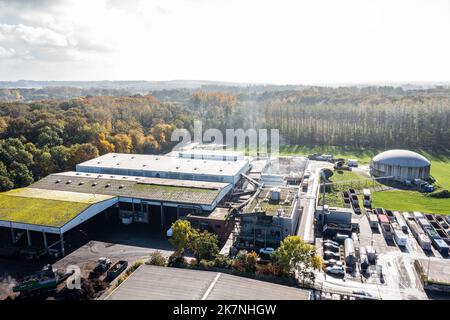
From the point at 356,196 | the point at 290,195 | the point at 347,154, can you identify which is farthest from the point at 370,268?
the point at 347,154

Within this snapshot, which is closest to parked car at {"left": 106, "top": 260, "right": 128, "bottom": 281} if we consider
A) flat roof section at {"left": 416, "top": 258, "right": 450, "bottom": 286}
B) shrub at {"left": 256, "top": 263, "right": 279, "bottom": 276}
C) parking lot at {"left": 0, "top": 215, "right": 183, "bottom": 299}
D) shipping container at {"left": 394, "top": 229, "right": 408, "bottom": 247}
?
parking lot at {"left": 0, "top": 215, "right": 183, "bottom": 299}

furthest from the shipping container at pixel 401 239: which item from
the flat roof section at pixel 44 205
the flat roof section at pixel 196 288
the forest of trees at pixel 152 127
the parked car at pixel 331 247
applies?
the forest of trees at pixel 152 127

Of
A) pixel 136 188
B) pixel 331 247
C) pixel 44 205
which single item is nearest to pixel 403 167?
pixel 331 247

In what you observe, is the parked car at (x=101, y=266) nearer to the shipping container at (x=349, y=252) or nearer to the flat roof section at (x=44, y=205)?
the flat roof section at (x=44, y=205)

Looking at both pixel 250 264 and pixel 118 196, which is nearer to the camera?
pixel 250 264

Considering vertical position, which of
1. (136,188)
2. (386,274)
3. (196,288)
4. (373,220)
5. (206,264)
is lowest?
(386,274)

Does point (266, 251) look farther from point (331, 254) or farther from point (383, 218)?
point (383, 218)

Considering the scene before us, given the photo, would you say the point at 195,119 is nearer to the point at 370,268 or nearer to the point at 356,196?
the point at 356,196
